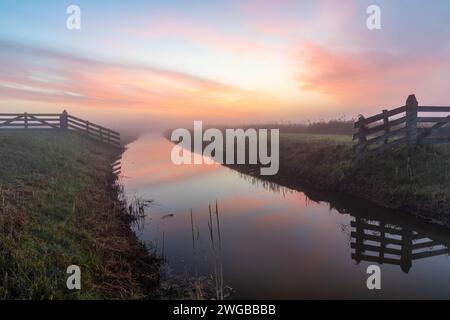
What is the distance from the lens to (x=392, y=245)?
28.6 ft

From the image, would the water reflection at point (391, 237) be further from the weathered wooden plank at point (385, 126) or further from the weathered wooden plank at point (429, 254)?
the weathered wooden plank at point (385, 126)

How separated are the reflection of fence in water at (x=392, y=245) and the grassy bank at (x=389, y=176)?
124 cm

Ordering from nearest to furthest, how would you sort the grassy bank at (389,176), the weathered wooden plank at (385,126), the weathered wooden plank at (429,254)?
the weathered wooden plank at (429,254)
the grassy bank at (389,176)
the weathered wooden plank at (385,126)

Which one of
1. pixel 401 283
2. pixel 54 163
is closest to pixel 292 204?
pixel 401 283

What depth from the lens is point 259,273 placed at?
724cm

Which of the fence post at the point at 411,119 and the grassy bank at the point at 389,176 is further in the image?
the fence post at the point at 411,119

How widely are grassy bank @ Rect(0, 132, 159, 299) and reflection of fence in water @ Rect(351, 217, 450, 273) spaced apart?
18.6 feet

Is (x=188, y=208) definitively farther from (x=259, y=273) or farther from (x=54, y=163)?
(x=54, y=163)

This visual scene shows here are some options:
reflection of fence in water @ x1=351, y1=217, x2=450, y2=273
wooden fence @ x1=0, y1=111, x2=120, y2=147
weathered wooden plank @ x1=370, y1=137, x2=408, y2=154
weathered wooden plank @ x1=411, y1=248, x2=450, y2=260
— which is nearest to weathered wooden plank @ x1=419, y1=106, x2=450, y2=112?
weathered wooden plank @ x1=370, y1=137, x2=408, y2=154

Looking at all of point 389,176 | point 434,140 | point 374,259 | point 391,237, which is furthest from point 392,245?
point 434,140

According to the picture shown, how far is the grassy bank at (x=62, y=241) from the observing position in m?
5.46

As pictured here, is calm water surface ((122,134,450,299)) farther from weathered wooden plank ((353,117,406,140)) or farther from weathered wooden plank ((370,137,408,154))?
weathered wooden plank ((353,117,406,140))

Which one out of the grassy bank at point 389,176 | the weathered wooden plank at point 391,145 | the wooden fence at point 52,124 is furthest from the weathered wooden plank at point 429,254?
the wooden fence at point 52,124
